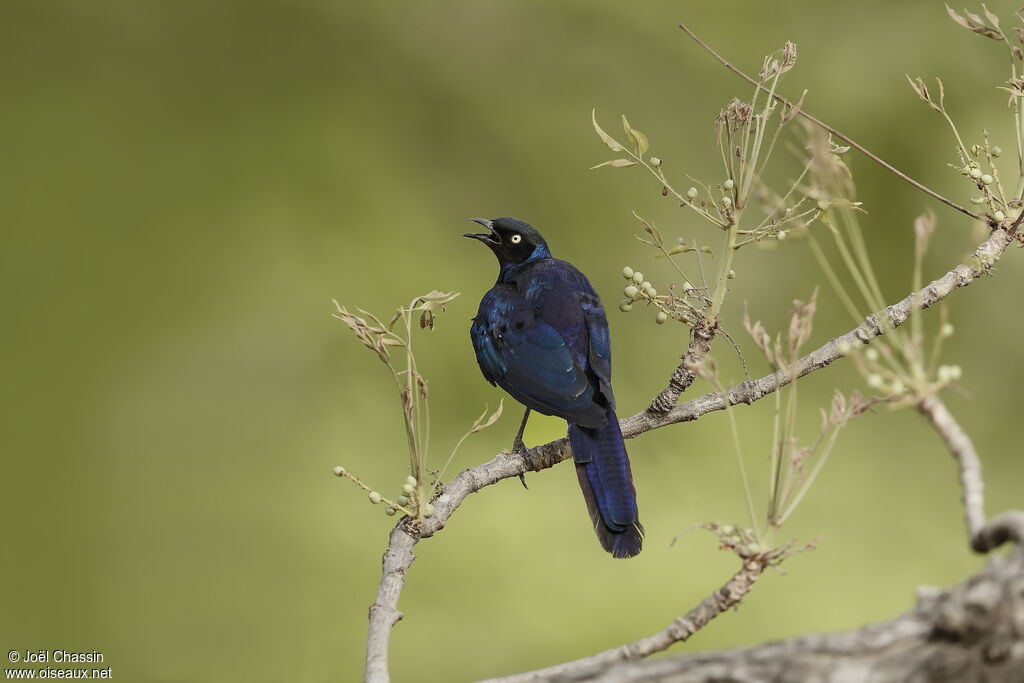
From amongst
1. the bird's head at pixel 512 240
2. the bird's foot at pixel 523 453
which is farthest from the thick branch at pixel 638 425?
the bird's head at pixel 512 240

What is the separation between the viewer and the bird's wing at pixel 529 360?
1.87 metres

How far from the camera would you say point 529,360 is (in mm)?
2016

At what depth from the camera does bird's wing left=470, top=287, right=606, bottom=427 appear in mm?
1872

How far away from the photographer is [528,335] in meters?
2.08

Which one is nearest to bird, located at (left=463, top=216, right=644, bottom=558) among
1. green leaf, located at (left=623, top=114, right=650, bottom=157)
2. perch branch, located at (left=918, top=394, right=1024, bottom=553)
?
green leaf, located at (left=623, top=114, right=650, bottom=157)

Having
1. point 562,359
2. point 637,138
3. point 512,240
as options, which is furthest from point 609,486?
point 512,240

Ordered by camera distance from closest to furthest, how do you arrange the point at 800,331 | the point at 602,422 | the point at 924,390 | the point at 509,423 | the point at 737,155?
the point at 924,390, the point at 800,331, the point at 737,155, the point at 602,422, the point at 509,423

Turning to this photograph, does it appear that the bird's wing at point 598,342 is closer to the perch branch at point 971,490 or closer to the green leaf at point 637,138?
the green leaf at point 637,138

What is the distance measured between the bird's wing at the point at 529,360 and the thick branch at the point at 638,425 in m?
0.12

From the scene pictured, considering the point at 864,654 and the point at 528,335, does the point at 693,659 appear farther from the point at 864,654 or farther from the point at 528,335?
the point at 528,335

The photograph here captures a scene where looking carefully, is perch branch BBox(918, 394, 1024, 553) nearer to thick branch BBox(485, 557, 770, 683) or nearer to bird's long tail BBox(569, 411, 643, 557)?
thick branch BBox(485, 557, 770, 683)

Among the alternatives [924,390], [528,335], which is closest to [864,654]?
[924,390]

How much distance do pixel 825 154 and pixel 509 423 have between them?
263 cm

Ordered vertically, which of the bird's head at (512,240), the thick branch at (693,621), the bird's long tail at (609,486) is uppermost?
the bird's head at (512,240)
